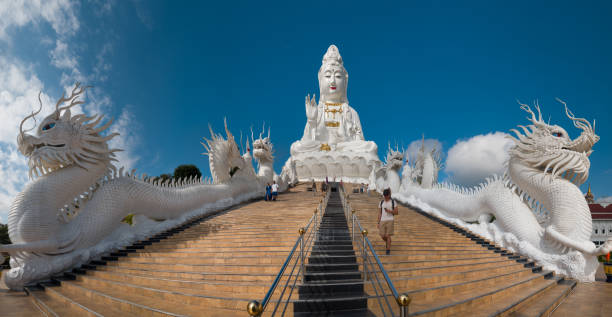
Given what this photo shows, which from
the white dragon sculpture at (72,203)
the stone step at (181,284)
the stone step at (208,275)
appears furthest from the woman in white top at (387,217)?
the white dragon sculpture at (72,203)

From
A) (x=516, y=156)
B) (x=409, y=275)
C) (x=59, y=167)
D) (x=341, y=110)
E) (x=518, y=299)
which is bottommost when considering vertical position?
(x=518, y=299)

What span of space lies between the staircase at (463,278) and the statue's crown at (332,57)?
2755 centimetres

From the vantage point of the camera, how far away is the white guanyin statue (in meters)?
27.2

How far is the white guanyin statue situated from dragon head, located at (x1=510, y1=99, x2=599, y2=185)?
57.3 feet

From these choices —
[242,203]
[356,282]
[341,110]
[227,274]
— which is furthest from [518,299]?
[341,110]

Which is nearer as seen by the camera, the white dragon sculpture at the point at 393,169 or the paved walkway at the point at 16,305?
the paved walkway at the point at 16,305

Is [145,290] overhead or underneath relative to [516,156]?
underneath

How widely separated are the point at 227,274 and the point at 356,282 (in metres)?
2.16

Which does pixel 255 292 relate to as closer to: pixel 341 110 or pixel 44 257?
pixel 44 257

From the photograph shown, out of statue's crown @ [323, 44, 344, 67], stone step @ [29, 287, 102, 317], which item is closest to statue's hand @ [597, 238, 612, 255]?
stone step @ [29, 287, 102, 317]

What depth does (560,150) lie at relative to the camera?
8.16m

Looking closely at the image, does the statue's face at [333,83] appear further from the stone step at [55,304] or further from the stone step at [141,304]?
the stone step at [141,304]

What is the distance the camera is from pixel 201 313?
389cm

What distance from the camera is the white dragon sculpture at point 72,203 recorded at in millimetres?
6602
